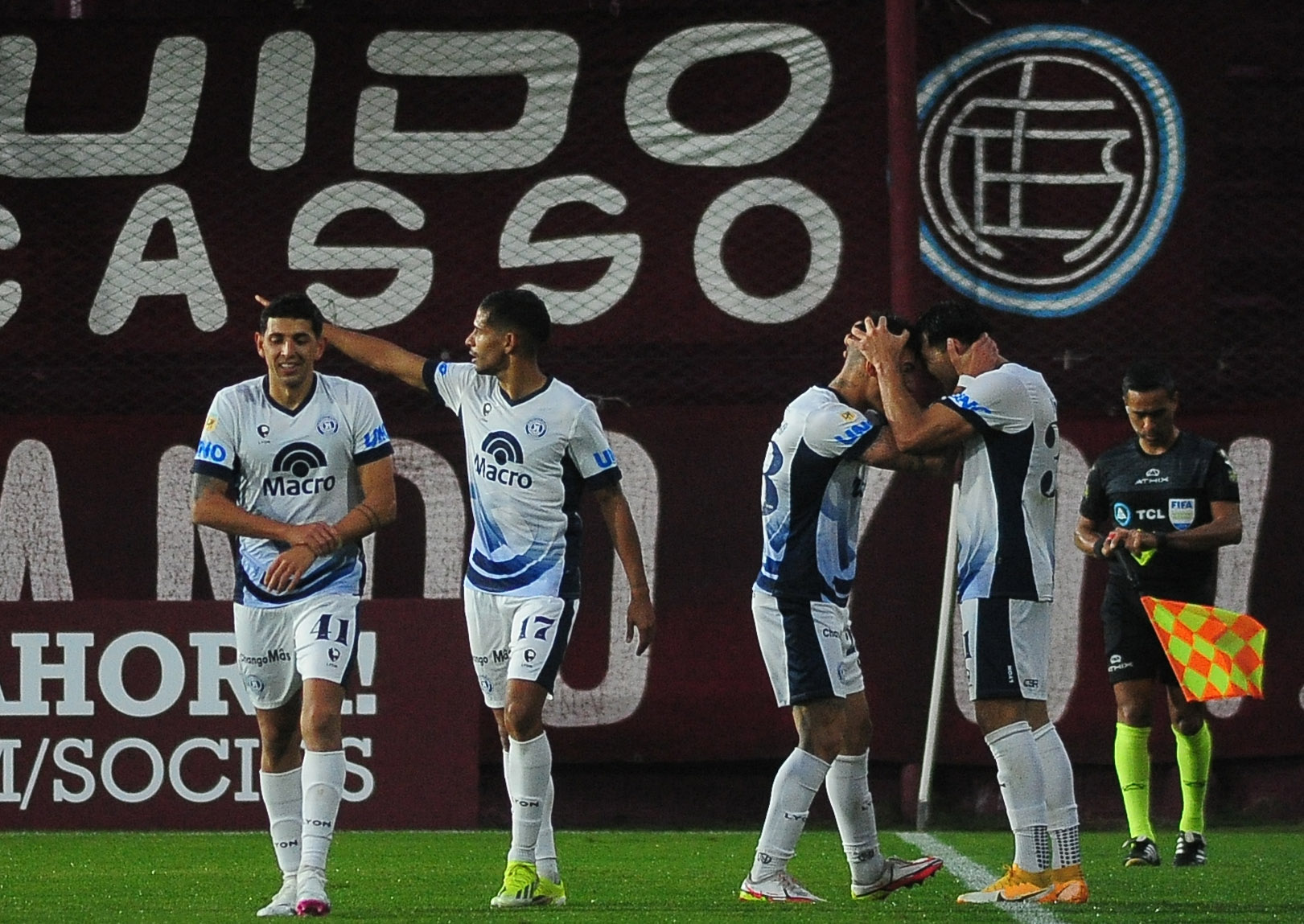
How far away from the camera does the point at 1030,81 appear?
10750 mm

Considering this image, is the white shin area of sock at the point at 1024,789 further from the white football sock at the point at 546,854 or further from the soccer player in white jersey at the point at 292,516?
the soccer player in white jersey at the point at 292,516

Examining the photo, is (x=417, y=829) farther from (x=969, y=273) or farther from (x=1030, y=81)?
(x=1030, y=81)

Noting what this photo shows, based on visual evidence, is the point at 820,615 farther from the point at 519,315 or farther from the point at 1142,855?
the point at 1142,855

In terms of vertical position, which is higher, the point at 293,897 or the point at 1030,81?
the point at 1030,81

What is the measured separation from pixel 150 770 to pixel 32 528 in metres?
1.75

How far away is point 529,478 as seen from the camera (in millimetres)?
6539

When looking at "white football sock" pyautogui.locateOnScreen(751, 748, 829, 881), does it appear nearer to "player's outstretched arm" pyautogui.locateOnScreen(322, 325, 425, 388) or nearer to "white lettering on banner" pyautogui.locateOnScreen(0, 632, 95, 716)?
"player's outstretched arm" pyautogui.locateOnScreen(322, 325, 425, 388)

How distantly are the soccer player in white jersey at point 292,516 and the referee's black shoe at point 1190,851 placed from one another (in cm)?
354

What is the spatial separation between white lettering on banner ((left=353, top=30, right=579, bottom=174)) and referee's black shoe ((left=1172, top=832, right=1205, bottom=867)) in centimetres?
482

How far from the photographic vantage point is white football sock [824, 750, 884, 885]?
6.52 metres

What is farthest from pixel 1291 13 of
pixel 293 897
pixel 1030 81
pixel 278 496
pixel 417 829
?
pixel 293 897

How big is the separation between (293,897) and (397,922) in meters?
0.31

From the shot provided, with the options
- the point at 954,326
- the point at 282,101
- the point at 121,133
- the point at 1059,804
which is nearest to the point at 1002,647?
the point at 1059,804

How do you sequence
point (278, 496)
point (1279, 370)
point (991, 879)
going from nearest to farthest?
point (278, 496)
point (991, 879)
point (1279, 370)
